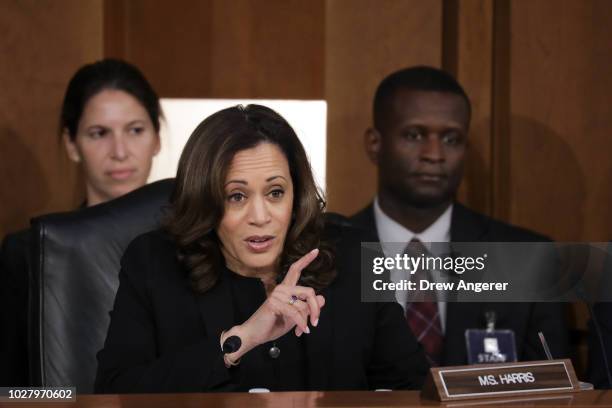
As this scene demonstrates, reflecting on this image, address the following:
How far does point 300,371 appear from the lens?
6.10 ft

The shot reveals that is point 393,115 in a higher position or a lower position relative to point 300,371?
higher

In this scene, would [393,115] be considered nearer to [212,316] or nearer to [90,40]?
[90,40]

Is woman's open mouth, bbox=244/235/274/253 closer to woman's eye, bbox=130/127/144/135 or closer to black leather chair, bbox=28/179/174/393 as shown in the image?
black leather chair, bbox=28/179/174/393

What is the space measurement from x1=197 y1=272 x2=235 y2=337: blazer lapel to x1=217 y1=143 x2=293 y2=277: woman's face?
73 millimetres

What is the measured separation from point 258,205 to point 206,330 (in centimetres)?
24

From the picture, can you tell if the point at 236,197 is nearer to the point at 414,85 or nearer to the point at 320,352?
the point at 320,352

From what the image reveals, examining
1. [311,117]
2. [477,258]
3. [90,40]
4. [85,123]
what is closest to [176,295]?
Answer: [477,258]

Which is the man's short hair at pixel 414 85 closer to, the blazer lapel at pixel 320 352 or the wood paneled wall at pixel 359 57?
the wood paneled wall at pixel 359 57

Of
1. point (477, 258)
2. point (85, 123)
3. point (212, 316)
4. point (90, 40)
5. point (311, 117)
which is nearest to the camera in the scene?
point (477, 258)

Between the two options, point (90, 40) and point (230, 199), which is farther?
point (90, 40)

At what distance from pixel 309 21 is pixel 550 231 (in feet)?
3.31

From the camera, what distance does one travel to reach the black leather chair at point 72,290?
6.24 feet

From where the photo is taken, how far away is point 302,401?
1.28 meters

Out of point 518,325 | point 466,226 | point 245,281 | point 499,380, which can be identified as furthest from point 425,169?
point 499,380
